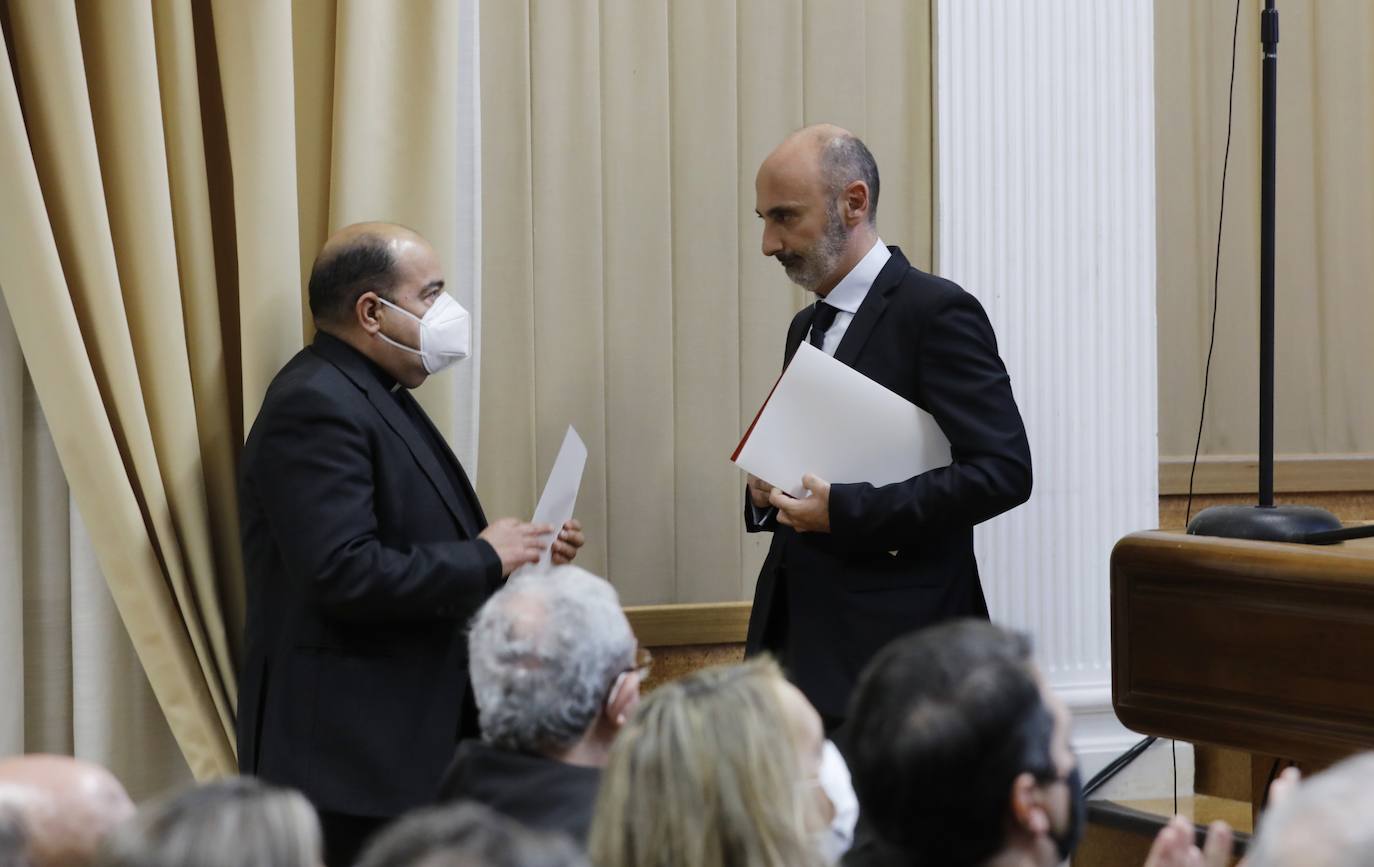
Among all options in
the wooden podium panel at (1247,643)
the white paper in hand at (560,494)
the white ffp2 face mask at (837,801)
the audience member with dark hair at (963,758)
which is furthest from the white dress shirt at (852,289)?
the audience member with dark hair at (963,758)

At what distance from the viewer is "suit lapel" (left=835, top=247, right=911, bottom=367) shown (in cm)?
268

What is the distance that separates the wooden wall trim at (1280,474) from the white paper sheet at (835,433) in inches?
59.4

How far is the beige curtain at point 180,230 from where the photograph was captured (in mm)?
2600

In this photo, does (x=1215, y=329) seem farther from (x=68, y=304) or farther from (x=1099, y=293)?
(x=68, y=304)

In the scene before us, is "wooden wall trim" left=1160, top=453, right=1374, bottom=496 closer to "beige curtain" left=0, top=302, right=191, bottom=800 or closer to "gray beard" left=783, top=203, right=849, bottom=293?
"gray beard" left=783, top=203, right=849, bottom=293

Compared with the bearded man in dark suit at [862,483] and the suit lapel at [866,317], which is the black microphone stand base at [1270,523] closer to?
the bearded man in dark suit at [862,483]

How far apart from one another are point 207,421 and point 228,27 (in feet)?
2.46

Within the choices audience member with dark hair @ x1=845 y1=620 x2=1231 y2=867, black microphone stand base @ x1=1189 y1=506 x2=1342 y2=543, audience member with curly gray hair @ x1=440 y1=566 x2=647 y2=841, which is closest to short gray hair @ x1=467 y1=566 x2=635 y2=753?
audience member with curly gray hair @ x1=440 y1=566 x2=647 y2=841

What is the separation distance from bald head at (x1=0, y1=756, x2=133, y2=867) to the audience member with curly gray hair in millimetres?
391

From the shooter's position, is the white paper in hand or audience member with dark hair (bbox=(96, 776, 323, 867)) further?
the white paper in hand

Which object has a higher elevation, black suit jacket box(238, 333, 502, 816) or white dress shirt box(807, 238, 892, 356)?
white dress shirt box(807, 238, 892, 356)

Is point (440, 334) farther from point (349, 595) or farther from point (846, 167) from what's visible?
A: point (846, 167)

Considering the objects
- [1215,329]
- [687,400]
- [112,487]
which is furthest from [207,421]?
[1215,329]

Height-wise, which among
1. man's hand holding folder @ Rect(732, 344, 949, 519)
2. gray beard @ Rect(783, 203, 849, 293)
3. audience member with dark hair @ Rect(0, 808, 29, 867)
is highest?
gray beard @ Rect(783, 203, 849, 293)
